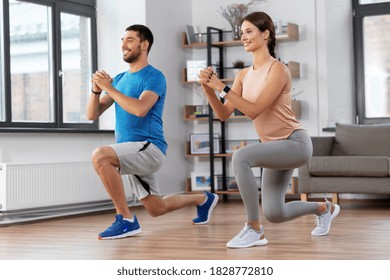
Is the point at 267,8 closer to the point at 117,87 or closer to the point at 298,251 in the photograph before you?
the point at 117,87

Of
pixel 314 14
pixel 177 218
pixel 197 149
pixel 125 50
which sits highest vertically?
pixel 314 14

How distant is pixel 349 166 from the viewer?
6391mm

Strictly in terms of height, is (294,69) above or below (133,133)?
above

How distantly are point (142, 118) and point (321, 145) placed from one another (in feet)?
A: 8.89

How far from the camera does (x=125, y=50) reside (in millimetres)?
4715

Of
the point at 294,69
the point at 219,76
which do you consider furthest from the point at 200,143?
the point at 294,69

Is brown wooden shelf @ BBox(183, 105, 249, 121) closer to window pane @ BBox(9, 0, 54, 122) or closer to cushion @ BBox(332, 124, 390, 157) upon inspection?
cushion @ BBox(332, 124, 390, 157)

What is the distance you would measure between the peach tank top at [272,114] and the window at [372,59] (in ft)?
12.7

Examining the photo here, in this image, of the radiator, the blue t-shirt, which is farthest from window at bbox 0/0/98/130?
the blue t-shirt

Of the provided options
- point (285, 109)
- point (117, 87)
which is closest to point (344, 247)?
point (285, 109)

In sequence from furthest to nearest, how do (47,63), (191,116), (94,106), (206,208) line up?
(191,116), (47,63), (206,208), (94,106)

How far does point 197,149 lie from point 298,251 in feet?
13.0

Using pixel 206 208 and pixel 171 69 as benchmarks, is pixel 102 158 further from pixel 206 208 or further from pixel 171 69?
pixel 171 69

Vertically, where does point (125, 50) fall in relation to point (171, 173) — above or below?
above
